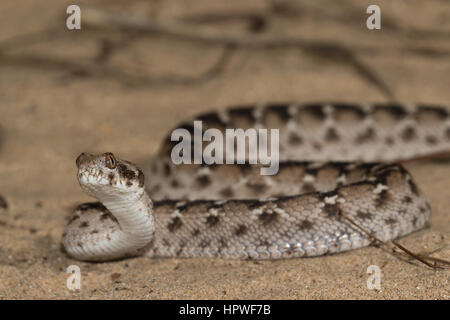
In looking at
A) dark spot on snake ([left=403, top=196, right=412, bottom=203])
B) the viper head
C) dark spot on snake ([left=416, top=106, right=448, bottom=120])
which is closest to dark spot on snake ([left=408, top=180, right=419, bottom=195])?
dark spot on snake ([left=403, top=196, right=412, bottom=203])

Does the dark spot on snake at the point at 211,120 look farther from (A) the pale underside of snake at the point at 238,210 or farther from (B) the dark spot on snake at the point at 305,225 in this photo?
(B) the dark spot on snake at the point at 305,225

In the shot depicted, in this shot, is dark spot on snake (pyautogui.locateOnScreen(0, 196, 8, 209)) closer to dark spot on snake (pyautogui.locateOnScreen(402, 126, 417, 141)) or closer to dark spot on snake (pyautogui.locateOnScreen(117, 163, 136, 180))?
dark spot on snake (pyautogui.locateOnScreen(117, 163, 136, 180))

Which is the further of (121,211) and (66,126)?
(66,126)

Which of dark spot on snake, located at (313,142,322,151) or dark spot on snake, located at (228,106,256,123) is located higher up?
dark spot on snake, located at (228,106,256,123)

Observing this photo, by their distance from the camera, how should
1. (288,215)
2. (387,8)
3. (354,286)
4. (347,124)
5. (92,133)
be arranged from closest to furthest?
(354,286) < (288,215) < (347,124) < (92,133) < (387,8)

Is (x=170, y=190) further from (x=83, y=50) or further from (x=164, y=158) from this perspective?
(x=83, y=50)

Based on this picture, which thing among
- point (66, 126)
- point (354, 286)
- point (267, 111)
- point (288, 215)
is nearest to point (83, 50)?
point (66, 126)
